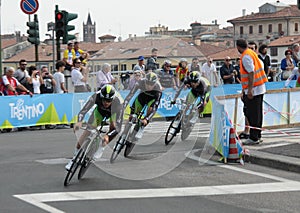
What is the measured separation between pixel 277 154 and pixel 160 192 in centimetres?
335

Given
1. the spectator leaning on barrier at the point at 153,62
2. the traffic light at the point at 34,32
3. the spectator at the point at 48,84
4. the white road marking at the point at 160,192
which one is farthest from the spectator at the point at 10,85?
the white road marking at the point at 160,192

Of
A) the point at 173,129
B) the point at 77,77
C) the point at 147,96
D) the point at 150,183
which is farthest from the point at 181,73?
the point at 77,77

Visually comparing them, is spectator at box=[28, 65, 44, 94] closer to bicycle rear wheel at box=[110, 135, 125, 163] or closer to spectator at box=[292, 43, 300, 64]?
spectator at box=[292, 43, 300, 64]

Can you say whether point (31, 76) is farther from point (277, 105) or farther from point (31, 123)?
point (277, 105)

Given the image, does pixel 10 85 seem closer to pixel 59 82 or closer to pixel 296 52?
pixel 59 82

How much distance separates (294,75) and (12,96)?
796 centimetres

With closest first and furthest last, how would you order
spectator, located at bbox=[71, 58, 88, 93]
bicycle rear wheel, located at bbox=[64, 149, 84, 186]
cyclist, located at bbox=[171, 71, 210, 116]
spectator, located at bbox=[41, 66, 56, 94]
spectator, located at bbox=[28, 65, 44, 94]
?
bicycle rear wheel, located at bbox=[64, 149, 84, 186] → cyclist, located at bbox=[171, 71, 210, 116] → spectator, located at bbox=[71, 58, 88, 93] → spectator, located at bbox=[28, 65, 44, 94] → spectator, located at bbox=[41, 66, 56, 94]

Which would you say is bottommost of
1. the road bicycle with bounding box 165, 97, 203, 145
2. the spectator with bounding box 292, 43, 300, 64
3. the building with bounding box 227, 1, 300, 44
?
the road bicycle with bounding box 165, 97, 203, 145

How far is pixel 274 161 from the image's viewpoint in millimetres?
11758

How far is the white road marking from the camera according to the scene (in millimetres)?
9352

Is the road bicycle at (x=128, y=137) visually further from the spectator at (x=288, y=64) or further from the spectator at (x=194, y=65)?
the spectator at (x=288, y=64)

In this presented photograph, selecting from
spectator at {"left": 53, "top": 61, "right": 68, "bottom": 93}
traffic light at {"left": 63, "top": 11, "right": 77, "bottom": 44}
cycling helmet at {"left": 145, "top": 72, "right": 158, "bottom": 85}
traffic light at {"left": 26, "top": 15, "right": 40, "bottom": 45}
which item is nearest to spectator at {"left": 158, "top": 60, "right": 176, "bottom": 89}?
cycling helmet at {"left": 145, "top": 72, "right": 158, "bottom": 85}

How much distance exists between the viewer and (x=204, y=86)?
15.0 meters

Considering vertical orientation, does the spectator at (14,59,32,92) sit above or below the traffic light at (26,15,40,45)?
below
